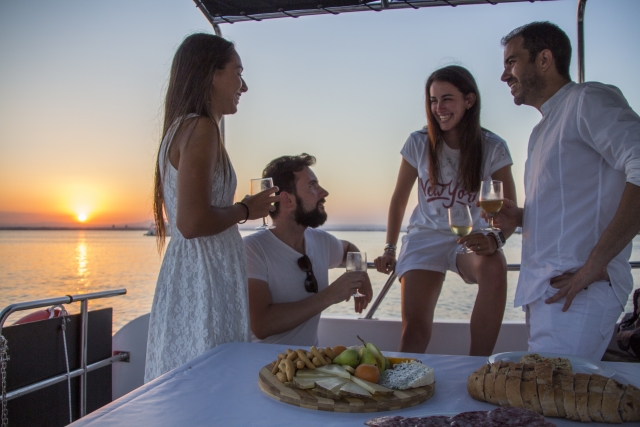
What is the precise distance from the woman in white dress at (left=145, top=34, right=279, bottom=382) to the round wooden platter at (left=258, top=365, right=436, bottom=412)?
0.70m

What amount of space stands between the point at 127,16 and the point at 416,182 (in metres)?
13.6

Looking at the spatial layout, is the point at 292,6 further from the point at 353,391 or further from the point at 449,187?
the point at 353,391

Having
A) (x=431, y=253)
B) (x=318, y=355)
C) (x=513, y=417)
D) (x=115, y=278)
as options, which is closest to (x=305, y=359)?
(x=318, y=355)

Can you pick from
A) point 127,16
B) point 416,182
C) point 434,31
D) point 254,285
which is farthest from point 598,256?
point 127,16

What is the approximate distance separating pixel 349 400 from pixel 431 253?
1521 millimetres

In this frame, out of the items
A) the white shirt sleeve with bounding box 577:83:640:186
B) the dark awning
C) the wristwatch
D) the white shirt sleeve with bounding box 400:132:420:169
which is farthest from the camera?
the dark awning

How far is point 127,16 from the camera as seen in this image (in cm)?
1393

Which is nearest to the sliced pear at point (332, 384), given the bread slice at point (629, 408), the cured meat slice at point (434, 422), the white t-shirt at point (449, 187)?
the cured meat slice at point (434, 422)

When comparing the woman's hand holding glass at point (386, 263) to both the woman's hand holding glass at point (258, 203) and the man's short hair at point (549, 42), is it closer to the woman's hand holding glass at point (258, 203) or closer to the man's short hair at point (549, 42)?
the woman's hand holding glass at point (258, 203)

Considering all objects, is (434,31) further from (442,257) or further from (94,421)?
(94,421)

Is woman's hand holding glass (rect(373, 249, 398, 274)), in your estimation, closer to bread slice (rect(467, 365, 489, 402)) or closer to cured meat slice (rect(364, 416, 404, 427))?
bread slice (rect(467, 365, 489, 402))

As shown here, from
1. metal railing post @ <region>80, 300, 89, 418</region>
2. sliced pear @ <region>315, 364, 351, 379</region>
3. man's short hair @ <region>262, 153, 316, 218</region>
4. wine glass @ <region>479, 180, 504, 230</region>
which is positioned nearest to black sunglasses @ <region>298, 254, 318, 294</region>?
man's short hair @ <region>262, 153, 316, 218</region>

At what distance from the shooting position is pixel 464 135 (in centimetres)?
249

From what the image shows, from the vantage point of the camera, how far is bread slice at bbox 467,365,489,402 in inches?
40.9
